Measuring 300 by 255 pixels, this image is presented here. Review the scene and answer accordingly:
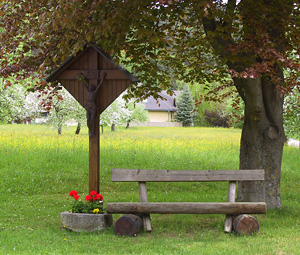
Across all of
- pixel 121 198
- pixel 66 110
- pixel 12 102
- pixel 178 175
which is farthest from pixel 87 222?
pixel 66 110

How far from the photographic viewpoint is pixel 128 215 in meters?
7.23

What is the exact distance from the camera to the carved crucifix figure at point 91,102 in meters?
8.12

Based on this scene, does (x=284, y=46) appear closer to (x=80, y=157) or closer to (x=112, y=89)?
(x=112, y=89)

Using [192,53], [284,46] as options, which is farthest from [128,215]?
[192,53]

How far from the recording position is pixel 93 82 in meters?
8.24

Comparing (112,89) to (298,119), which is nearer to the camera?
(112,89)

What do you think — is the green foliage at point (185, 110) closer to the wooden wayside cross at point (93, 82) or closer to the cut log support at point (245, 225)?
the wooden wayside cross at point (93, 82)

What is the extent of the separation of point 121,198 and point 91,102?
3773 mm

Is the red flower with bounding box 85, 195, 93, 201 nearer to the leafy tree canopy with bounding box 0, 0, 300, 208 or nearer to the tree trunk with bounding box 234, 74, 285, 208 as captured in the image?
the leafy tree canopy with bounding box 0, 0, 300, 208

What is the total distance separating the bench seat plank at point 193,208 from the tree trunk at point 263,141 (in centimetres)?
224

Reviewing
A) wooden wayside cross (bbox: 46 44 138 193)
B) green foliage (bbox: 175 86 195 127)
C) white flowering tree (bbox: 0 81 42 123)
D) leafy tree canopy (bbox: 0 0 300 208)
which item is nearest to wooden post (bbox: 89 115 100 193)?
wooden wayside cross (bbox: 46 44 138 193)

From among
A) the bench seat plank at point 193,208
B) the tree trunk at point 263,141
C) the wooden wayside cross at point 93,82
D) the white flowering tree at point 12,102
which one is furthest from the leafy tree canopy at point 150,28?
the white flowering tree at point 12,102

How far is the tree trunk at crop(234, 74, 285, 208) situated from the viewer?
368 inches

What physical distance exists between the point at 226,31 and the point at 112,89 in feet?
9.03
